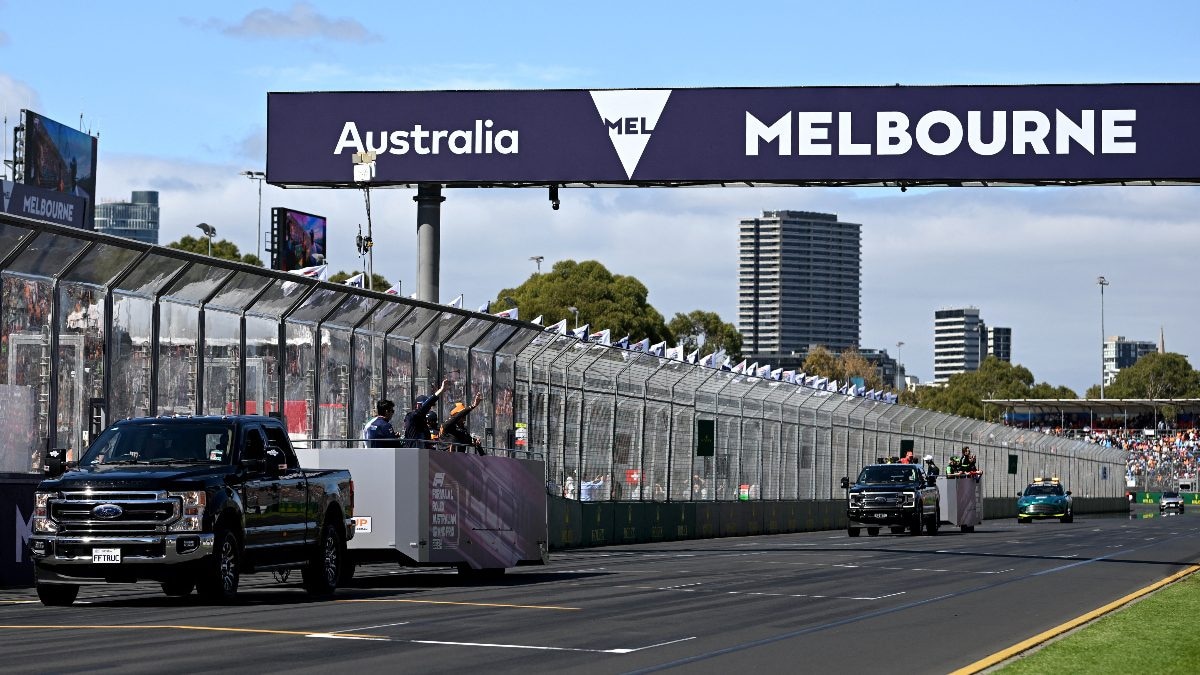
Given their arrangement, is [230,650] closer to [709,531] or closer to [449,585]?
[449,585]

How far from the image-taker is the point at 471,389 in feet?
110

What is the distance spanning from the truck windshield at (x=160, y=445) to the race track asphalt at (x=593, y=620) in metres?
1.42

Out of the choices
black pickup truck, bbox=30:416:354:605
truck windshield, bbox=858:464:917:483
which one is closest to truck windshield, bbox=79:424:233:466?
black pickup truck, bbox=30:416:354:605

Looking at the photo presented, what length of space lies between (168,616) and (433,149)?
17547mm

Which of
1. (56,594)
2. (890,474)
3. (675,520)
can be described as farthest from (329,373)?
(890,474)

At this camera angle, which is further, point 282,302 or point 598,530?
point 598,530

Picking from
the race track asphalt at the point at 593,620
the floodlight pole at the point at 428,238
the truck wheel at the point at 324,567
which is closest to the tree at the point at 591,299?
the floodlight pole at the point at 428,238

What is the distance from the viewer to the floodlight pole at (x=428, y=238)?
109ft

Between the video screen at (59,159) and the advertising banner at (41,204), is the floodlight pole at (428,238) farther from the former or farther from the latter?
the video screen at (59,159)

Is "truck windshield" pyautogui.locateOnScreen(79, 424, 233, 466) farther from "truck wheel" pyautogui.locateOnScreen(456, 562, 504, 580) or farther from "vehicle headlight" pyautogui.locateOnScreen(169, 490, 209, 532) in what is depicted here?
"truck wheel" pyautogui.locateOnScreen(456, 562, 504, 580)

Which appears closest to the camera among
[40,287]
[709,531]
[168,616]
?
[168,616]

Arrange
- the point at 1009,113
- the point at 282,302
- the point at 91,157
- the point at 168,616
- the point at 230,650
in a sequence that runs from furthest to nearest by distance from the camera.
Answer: the point at 91,157
the point at 1009,113
the point at 282,302
the point at 168,616
the point at 230,650

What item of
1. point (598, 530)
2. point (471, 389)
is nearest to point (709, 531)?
point (598, 530)

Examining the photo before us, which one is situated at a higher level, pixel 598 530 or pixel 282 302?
pixel 282 302
